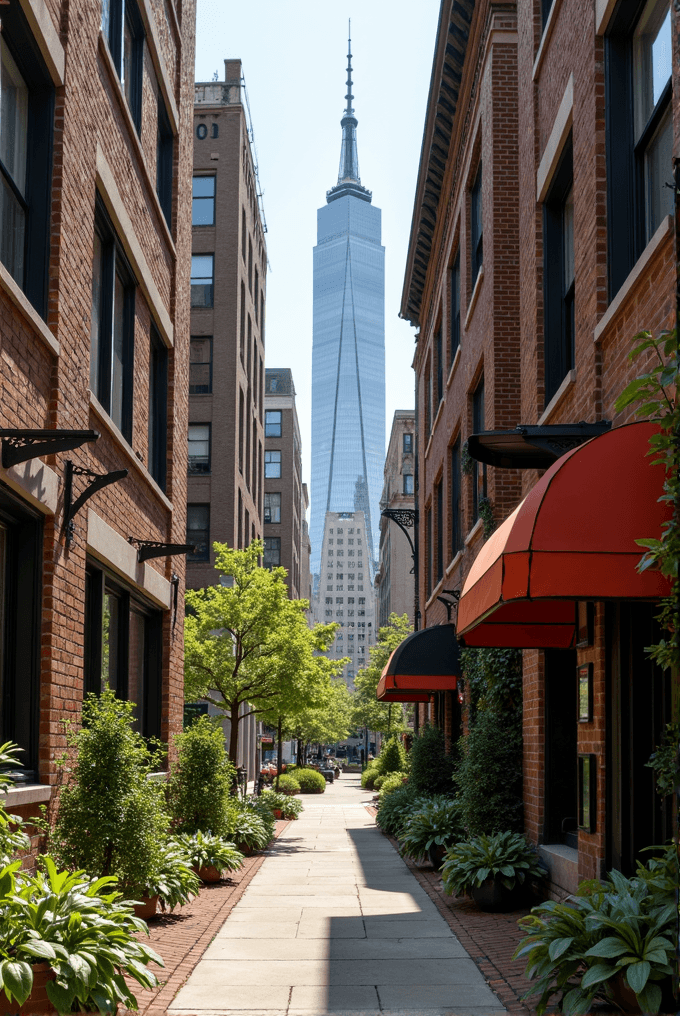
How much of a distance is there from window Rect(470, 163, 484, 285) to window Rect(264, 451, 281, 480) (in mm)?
60799

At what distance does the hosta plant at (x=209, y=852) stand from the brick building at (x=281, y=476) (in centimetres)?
5942

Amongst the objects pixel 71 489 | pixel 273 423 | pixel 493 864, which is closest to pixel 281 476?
pixel 273 423

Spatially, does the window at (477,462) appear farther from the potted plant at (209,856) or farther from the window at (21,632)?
the window at (21,632)

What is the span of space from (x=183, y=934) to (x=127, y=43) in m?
10.9

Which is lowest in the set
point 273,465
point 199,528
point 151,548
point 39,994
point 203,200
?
point 39,994

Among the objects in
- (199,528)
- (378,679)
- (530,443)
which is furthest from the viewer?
(378,679)

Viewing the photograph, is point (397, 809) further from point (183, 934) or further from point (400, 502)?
point (400, 502)

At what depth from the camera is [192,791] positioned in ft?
46.8

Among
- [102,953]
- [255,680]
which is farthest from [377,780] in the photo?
[102,953]

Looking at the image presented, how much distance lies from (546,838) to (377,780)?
92.7 feet

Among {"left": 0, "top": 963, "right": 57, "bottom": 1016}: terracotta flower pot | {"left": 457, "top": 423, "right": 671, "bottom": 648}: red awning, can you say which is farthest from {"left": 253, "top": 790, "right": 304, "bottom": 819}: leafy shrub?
{"left": 0, "top": 963, "right": 57, "bottom": 1016}: terracotta flower pot

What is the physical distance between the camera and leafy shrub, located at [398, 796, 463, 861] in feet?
48.4

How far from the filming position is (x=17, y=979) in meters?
5.47

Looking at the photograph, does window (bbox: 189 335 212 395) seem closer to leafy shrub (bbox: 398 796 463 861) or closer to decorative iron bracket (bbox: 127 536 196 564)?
decorative iron bracket (bbox: 127 536 196 564)
